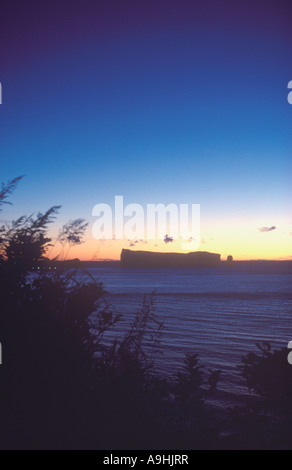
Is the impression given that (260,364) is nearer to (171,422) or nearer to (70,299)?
(171,422)

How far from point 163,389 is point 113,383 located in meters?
0.64

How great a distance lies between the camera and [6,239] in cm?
341

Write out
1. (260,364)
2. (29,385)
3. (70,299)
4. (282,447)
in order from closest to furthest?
1. (29,385)
2. (282,447)
3. (70,299)
4. (260,364)

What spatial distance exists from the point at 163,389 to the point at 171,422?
1.44 feet

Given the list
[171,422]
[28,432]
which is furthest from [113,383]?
[28,432]

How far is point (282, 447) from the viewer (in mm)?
2996

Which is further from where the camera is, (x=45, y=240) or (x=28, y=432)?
(x=45, y=240)

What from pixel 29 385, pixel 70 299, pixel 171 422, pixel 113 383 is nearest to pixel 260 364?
pixel 171 422

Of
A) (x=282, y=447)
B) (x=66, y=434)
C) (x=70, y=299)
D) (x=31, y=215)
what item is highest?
(x=31, y=215)
